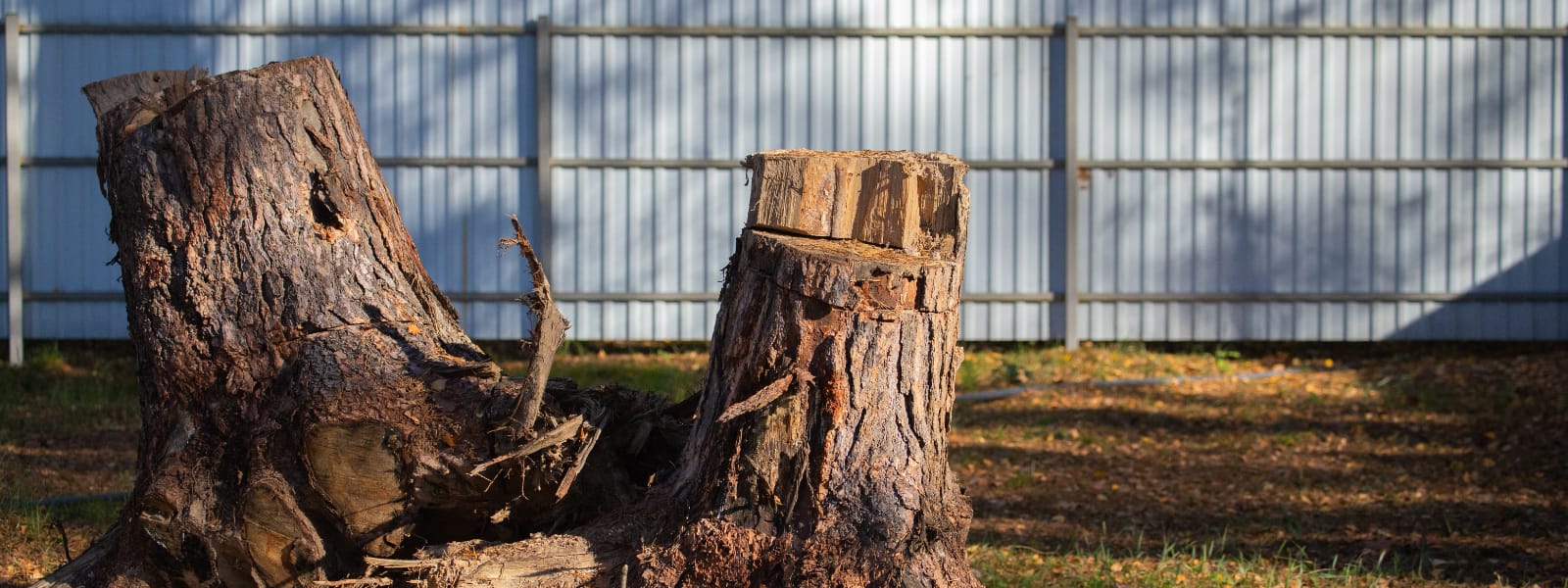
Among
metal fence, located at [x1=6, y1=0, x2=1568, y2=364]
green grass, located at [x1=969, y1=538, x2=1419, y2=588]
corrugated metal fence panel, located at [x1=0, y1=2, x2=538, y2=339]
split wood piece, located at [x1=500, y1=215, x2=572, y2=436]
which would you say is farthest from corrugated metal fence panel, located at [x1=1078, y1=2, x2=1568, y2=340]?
split wood piece, located at [x1=500, y1=215, x2=572, y2=436]

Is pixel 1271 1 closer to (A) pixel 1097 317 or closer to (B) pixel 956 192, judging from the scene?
(A) pixel 1097 317

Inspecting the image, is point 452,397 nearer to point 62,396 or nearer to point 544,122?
point 62,396

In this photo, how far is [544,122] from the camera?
352 inches

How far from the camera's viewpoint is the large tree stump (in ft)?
8.10

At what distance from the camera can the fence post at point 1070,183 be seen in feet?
29.4

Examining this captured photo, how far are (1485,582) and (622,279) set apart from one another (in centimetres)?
616

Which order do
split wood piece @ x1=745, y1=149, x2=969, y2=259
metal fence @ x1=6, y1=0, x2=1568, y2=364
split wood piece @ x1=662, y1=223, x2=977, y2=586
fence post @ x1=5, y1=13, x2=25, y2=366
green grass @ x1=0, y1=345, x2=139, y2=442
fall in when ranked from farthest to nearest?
metal fence @ x1=6, y1=0, x2=1568, y2=364
fence post @ x1=5, y1=13, x2=25, y2=366
green grass @ x1=0, y1=345, x2=139, y2=442
split wood piece @ x1=745, y1=149, x2=969, y2=259
split wood piece @ x1=662, y1=223, x2=977, y2=586

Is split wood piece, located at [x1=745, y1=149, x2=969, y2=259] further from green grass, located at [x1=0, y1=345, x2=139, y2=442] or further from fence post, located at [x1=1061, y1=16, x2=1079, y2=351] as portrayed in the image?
fence post, located at [x1=1061, y1=16, x2=1079, y2=351]

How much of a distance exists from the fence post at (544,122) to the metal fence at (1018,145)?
0.07ft

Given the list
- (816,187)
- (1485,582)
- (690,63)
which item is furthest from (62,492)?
(1485,582)

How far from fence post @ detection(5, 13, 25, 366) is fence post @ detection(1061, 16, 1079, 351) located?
7.54 metres

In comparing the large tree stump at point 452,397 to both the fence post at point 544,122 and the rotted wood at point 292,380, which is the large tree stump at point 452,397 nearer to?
the rotted wood at point 292,380

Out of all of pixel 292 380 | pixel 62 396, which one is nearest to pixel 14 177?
pixel 62 396

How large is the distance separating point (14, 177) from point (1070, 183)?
7606 mm
